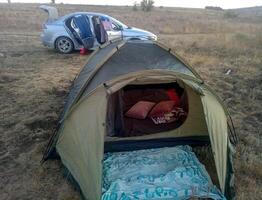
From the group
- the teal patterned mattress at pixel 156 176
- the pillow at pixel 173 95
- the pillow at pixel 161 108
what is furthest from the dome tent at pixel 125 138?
the pillow at pixel 173 95

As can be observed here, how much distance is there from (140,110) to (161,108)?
406 millimetres

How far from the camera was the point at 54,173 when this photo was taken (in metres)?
5.12

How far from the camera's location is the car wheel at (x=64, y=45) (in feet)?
43.8

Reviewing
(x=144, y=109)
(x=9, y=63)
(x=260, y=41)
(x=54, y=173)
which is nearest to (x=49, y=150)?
(x=54, y=173)

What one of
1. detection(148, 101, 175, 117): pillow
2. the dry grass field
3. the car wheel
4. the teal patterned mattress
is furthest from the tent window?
the car wheel

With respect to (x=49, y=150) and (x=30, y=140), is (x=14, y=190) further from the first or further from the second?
(x=30, y=140)

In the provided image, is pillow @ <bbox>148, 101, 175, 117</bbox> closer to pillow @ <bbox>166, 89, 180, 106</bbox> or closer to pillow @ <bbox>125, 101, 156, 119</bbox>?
pillow @ <bbox>125, 101, 156, 119</bbox>

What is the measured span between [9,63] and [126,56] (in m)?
7.37

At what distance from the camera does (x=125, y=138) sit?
5.53 m

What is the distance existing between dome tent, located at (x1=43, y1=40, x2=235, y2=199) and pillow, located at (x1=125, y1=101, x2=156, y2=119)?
0.69 meters

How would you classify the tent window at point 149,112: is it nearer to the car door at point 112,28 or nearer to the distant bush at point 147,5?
the car door at point 112,28

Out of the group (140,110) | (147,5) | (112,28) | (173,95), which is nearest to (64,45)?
(112,28)

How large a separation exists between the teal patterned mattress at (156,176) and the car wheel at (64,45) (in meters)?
8.65

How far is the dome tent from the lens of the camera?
4527 millimetres
